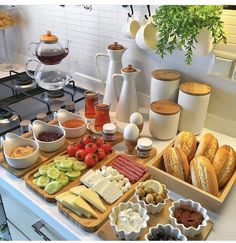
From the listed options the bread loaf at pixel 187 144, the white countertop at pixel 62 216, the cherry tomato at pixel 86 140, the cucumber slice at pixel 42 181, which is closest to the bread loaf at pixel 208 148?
the bread loaf at pixel 187 144

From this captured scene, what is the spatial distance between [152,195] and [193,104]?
0.38m

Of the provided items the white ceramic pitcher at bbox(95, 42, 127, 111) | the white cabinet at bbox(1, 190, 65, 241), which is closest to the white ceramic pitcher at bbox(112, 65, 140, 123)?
the white ceramic pitcher at bbox(95, 42, 127, 111)

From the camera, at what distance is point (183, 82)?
1059 millimetres

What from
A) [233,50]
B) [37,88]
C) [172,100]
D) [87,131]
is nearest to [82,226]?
[87,131]

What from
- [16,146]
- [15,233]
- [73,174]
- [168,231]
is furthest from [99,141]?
[15,233]

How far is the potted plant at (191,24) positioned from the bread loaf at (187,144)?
0.26 meters

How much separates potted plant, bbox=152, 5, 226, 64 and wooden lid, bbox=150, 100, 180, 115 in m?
0.20

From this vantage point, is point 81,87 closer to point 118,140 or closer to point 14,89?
point 14,89

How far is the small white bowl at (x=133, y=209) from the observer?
0.65 meters

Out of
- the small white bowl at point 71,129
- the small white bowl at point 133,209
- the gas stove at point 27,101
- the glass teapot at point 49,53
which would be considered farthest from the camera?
the glass teapot at point 49,53

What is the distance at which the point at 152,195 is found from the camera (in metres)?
0.73

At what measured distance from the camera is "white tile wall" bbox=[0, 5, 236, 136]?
100 cm

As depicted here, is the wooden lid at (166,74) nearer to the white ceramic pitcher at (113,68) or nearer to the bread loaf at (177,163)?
the white ceramic pitcher at (113,68)

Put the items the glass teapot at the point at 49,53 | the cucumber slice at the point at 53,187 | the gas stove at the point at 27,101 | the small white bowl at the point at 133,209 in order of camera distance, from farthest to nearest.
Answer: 1. the glass teapot at the point at 49,53
2. the gas stove at the point at 27,101
3. the cucumber slice at the point at 53,187
4. the small white bowl at the point at 133,209
